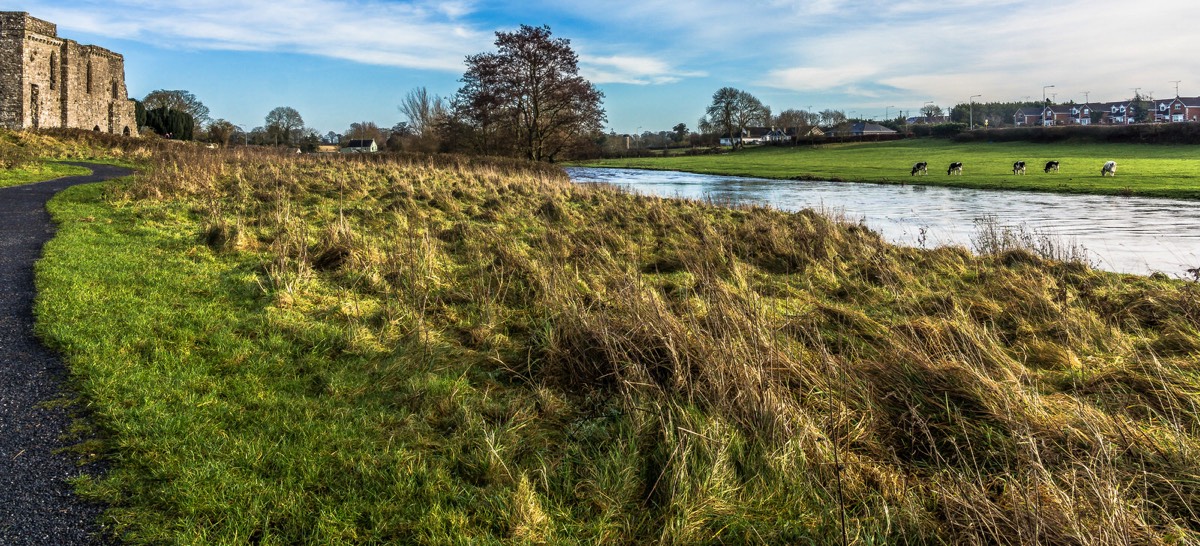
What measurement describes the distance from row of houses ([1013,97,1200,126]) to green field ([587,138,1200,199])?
74133 millimetres

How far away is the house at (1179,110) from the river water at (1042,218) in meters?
127

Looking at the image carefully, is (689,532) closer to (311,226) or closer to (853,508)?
(853,508)

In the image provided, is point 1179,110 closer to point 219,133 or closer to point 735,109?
point 735,109

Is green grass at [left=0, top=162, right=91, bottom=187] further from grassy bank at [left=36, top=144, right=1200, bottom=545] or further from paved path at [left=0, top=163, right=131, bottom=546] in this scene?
paved path at [left=0, top=163, right=131, bottom=546]

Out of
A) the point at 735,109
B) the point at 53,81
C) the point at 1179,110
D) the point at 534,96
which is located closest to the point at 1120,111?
the point at 1179,110

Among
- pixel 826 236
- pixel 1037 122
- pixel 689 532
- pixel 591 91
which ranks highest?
pixel 1037 122

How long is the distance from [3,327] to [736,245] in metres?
9.57

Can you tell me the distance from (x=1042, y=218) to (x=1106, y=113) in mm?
148974

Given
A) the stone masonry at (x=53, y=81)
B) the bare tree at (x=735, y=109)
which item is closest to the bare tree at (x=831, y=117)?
the bare tree at (x=735, y=109)

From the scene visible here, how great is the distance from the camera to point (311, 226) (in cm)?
1177

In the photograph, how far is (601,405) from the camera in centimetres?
454

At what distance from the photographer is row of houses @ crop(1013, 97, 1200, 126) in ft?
400

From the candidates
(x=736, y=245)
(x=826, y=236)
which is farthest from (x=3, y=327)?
(x=826, y=236)

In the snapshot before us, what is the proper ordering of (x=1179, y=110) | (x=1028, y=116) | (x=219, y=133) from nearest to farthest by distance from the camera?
(x=219, y=133) < (x=1179, y=110) < (x=1028, y=116)
